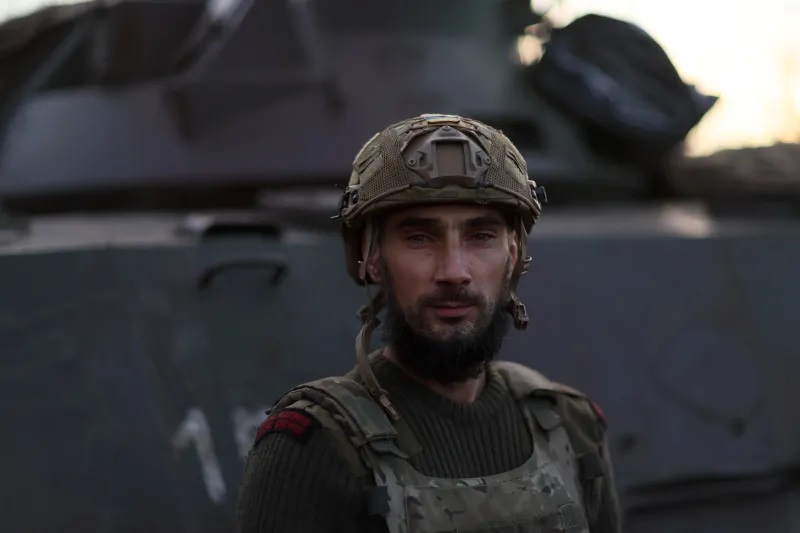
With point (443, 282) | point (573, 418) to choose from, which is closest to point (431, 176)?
point (443, 282)

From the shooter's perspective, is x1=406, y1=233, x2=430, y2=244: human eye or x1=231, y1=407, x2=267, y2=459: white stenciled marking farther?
x1=231, y1=407, x2=267, y2=459: white stenciled marking

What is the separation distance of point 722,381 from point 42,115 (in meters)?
2.95

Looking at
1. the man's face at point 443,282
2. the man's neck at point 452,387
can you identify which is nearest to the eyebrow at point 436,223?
the man's face at point 443,282

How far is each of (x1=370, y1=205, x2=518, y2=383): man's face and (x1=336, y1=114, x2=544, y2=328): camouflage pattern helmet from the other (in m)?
0.03

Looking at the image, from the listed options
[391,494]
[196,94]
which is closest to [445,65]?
[196,94]

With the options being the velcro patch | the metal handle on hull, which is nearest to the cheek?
the velcro patch

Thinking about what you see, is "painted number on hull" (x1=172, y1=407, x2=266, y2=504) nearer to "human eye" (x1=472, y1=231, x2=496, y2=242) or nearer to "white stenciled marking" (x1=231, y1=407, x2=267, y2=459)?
"white stenciled marking" (x1=231, y1=407, x2=267, y2=459)

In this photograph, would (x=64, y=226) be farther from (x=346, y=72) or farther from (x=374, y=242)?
(x=374, y=242)

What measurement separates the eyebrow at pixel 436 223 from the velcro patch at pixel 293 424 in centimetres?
Answer: 37

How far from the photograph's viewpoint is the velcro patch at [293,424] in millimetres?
1860

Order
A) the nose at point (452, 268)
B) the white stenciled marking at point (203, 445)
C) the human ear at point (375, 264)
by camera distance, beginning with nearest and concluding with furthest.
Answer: the nose at point (452, 268), the human ear at point (375, 264), the white stenciled marking at point (203, 445)

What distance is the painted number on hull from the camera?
290cm

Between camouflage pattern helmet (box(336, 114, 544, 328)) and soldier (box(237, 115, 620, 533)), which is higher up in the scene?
camouflage pattern helmet (box(336, 114, 544, 328))

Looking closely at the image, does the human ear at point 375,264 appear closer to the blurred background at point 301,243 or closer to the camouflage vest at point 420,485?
the camouflage vest at point 420,485
